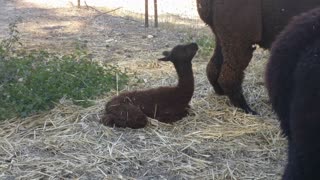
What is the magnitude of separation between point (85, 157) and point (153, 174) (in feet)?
2.11

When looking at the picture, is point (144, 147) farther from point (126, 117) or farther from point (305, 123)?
point (305, 123)

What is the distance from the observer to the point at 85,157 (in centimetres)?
471

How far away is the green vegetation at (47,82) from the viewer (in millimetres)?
5719

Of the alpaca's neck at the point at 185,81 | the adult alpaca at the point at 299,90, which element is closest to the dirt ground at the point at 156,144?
the alpaca's neck at the point at 185,81

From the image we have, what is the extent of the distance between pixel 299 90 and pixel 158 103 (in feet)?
10.1

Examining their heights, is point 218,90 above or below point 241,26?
below

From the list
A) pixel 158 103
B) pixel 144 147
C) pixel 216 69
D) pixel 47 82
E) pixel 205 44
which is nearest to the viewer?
pixel 144 147

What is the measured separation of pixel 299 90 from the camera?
240 cm

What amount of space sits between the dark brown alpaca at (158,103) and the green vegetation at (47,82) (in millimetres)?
684

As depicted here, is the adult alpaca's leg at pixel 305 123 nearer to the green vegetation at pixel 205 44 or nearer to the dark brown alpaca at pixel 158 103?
the dark brown alpaca at pixel 158 103

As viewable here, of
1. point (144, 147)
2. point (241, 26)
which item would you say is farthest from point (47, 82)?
point (241, 26)

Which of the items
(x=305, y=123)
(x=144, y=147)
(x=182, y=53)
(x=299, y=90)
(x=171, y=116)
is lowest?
(x=144, y=147)

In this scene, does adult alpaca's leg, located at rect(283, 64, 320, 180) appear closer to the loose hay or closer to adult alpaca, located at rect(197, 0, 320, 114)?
the loose hay

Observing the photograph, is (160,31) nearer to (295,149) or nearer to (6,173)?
(6,173)
